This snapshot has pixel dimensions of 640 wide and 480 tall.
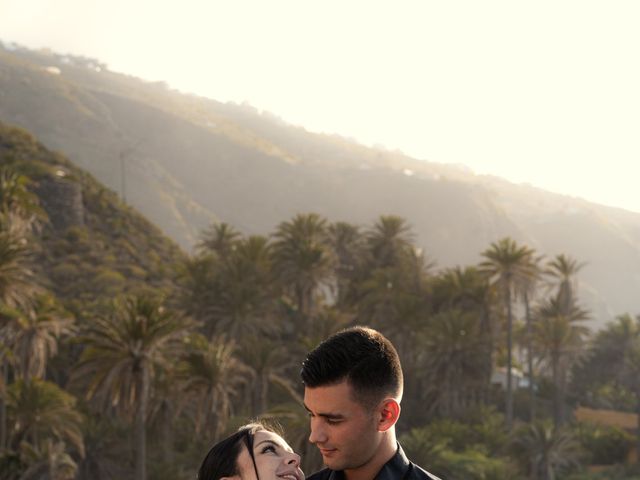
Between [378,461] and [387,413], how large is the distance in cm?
23

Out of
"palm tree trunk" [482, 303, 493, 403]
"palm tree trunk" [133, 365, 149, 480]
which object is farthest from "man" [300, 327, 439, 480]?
"palm tree trunk" [482, 303, 493, 403]

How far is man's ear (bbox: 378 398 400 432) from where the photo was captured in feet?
13.4

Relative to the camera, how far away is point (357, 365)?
4039 millimetres

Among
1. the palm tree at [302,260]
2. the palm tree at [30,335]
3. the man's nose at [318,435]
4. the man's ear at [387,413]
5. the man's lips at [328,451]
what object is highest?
the man's ear at [387,413]

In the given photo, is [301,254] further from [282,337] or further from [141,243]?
[141,243]

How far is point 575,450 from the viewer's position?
68562 millimetres

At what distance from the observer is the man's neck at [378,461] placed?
4109mm

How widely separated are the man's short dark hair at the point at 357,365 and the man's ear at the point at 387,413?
0.11ft

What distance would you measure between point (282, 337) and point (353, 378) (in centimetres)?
9019

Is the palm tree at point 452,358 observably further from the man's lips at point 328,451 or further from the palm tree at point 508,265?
the man's lips at point 328,451

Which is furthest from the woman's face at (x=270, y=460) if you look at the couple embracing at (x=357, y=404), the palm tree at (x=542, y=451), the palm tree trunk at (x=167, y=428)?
the palm tree at (x=542, y=451)

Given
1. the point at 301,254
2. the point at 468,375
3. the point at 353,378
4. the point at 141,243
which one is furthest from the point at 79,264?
the point at 353,378

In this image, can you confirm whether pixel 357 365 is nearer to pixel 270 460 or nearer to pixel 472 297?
pixel 270 460

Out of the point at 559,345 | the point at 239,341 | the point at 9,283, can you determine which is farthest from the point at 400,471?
the point at 559,345
